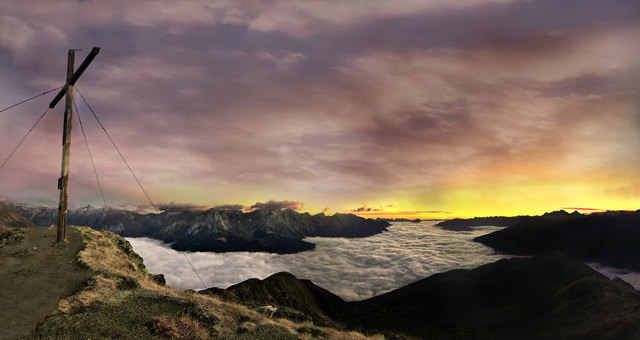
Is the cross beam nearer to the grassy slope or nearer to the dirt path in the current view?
the dirt path

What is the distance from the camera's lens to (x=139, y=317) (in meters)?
15.7

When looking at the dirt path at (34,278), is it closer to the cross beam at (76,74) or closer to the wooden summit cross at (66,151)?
the wooden summit cross at (66,151)

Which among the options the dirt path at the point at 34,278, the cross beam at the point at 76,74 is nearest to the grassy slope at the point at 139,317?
the dirt path at the point at 34,278

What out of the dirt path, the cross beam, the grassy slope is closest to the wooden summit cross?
the cross beam

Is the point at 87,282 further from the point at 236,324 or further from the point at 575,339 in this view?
the point at 575,339

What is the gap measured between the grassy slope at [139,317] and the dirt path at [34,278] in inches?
23.9

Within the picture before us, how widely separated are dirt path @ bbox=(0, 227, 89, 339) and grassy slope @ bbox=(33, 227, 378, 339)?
0.61m

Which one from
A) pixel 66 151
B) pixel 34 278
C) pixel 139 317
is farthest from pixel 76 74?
pixel 139 317

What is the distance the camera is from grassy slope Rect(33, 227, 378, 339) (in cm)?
1392

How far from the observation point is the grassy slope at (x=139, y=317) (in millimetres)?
13922

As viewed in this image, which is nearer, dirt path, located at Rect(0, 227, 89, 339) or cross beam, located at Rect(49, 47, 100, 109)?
dirt path, located at Rect(0, 227, 89, 339)

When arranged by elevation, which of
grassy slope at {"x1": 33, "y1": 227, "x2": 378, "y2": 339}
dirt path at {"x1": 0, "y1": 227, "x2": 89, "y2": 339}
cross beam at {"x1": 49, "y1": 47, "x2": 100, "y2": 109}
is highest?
cross beam at {"x1": 49, "y1": 47, "x2": 100, "y2": 109}

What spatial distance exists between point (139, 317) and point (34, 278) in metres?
8.00

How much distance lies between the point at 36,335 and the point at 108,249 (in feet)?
52.0
